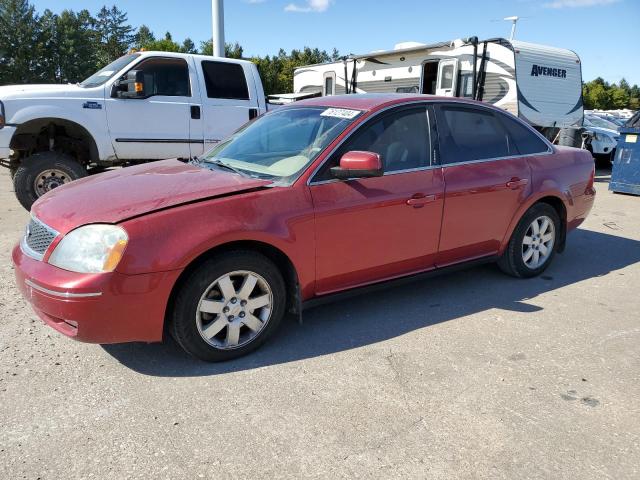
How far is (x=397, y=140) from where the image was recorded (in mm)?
3760

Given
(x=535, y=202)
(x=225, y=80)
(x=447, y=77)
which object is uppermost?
(x=447, y=77)

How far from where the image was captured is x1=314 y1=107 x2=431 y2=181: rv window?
358cm

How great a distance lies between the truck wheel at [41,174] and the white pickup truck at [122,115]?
1 cm

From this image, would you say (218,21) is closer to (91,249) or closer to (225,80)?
(225,80)

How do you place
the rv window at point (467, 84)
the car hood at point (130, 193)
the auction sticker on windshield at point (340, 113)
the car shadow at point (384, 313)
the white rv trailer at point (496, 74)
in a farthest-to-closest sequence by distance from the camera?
1. the rv window at point (467, 84)
2. the white rv trailer at point (496, 74)
3. the auction sticker on windshield at point (340, 113)
4. the car shadow at point (384, 313)
5. the car hood at point (130, 193)

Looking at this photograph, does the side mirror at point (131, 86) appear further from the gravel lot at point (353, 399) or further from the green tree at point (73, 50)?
the green tree at point (73, 50)

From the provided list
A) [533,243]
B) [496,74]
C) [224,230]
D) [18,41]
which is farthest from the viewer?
[18,41]

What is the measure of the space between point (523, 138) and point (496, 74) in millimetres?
6780

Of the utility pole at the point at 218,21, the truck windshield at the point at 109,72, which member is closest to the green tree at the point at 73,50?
the utility pole at the point at 218,21

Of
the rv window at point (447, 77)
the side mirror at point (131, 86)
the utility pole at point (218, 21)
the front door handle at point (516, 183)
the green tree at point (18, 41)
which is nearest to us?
the front door handle at point (516, 183)

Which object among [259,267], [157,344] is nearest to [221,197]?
[259,267]

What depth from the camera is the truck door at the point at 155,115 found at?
6.86 m

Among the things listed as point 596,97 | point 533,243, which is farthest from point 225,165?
point 596,97

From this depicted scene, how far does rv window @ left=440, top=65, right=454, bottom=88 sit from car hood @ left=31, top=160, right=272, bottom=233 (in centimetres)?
870
